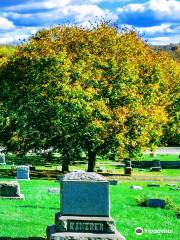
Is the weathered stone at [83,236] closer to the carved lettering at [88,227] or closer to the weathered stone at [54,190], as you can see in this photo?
the carved lettering at [88,227]

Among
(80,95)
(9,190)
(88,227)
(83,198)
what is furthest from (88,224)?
(80,95)

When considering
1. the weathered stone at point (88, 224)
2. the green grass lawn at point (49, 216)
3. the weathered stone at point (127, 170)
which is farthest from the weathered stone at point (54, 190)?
the weathered stone at point (127, 170)

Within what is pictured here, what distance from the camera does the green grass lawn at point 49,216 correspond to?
17.0m

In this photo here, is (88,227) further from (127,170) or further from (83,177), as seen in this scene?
(127,170)

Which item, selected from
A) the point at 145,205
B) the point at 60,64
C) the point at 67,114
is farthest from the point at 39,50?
the point at 145,205

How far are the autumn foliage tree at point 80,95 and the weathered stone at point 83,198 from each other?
24.5 metres

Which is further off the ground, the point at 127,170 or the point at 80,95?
the point at 80,95

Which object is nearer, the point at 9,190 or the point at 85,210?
the point at 85,210

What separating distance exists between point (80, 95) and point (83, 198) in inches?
994

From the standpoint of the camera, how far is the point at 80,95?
1581 inches

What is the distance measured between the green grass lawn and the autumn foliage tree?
14.2 m

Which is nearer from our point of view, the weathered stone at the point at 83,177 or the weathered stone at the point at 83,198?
the weathered stone at the point at 83,198

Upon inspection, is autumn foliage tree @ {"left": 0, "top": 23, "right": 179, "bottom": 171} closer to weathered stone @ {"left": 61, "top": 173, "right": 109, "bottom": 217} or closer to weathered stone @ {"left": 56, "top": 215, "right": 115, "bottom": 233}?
weathered stone @ {"left": 61, "top": 173, "right": 109, "bottom": 217}

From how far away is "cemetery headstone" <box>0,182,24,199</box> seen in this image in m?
22.8
